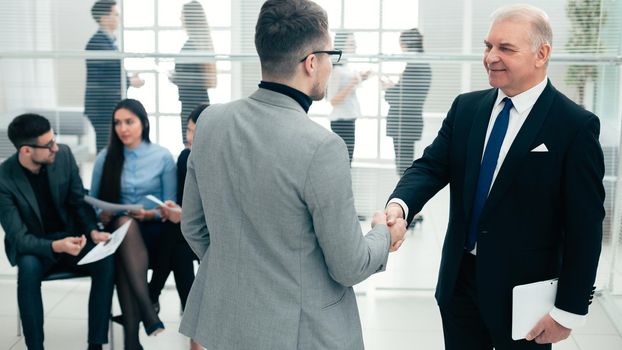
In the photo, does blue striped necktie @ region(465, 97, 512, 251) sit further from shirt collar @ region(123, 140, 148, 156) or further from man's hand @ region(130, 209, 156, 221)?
shirt collar @ region(123, 140, 148, 156)

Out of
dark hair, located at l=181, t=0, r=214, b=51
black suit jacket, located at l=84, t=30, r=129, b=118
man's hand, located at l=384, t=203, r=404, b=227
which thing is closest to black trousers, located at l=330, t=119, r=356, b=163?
dark hair, located at l=181, t=0, r=214, b=51

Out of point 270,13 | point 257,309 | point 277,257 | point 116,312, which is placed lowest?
point 116,312

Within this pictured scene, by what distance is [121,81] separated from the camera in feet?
16.2

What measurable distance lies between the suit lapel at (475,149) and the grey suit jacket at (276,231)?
0.40 m

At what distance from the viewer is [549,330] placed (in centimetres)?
239

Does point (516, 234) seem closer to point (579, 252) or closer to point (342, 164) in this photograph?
point (579, 252)

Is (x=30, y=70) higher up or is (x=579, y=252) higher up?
(x=30, y=70)

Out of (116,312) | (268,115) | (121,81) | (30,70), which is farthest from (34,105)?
(268,115)

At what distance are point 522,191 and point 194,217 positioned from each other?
95 cm

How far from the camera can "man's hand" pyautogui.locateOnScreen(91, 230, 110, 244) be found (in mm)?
4094

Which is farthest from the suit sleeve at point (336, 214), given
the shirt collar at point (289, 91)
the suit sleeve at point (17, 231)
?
the suit sleeve at point (17, 231)

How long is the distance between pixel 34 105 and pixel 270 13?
11.6 ft

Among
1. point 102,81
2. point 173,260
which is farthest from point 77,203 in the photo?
point 102,81

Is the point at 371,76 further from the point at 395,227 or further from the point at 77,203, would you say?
the point at 395,227
